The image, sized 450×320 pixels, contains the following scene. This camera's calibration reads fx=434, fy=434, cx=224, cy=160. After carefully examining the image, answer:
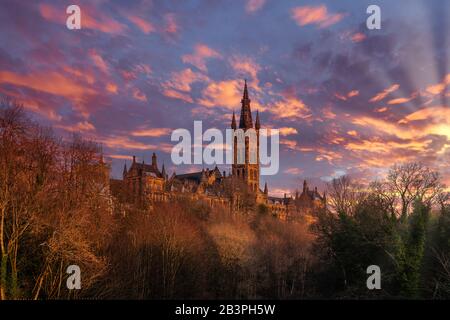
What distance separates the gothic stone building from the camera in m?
87.9

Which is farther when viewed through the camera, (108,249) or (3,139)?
(108,249)

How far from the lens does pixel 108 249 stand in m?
37.7

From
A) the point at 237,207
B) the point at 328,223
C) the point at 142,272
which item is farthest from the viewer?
the point at 237,207

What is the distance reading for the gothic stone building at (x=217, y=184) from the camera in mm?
87938

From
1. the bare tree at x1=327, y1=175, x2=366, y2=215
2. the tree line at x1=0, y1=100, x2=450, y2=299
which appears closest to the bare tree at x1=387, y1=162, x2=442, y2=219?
the tree line at x1=0, y1=100, x2=450, y2=299

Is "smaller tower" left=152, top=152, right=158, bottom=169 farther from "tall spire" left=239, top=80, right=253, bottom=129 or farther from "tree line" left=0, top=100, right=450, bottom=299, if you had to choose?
"tall spire" left=239, top=80, right=253, bottom=129

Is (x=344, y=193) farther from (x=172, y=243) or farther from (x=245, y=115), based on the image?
(x=245, y=115)

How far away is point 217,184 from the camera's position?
112m

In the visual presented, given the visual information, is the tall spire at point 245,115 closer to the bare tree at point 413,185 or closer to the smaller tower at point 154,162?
the smaller tower at point 154,162

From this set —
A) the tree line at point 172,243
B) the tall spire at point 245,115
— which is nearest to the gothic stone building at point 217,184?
the tall spire at point 245,115

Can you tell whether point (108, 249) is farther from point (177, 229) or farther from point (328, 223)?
point (328, 223)
